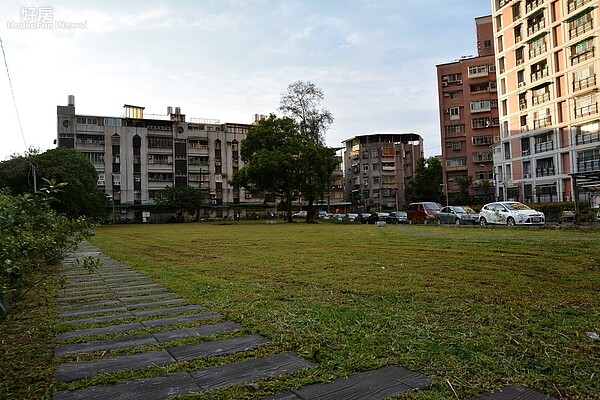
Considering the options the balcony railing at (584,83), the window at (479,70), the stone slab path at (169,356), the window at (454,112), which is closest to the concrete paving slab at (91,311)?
the stone slab path at (169,356)

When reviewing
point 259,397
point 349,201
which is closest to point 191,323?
point 259,397

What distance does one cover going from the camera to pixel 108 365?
284cm

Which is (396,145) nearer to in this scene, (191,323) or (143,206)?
(143,206)

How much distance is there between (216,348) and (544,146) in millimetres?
45744

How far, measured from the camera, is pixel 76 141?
202 feet

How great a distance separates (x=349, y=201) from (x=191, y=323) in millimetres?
81876

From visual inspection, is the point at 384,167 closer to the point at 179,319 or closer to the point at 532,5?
the point at 532,5

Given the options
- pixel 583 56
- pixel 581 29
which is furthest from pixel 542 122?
pixel 581 29

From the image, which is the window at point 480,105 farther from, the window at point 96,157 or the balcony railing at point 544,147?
the window at point 96,157

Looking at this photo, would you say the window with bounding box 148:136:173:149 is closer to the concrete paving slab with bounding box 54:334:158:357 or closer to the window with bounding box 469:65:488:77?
the window with bounding box 469:65:488:77

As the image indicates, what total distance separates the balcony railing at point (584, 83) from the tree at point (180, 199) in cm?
4557

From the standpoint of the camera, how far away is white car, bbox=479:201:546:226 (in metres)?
20.6

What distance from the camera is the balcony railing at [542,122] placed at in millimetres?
40562

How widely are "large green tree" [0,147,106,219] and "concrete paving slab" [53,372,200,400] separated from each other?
29539 mm
